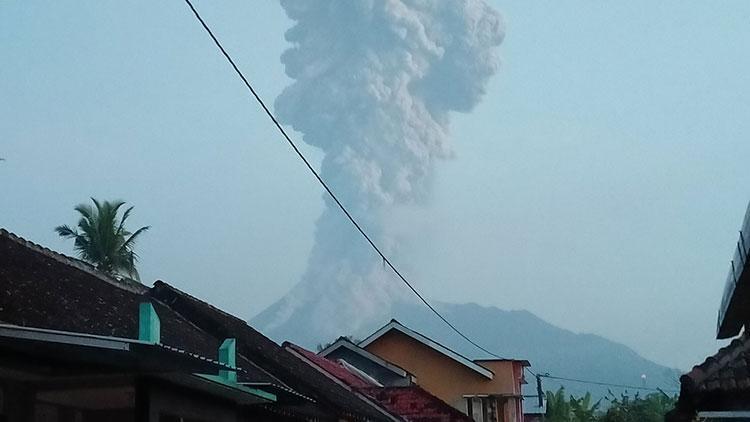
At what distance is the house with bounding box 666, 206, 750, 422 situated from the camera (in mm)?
7422

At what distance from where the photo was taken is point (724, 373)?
26.7 feet

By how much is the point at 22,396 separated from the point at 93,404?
146 centimetres

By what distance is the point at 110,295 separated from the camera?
41.2 feet

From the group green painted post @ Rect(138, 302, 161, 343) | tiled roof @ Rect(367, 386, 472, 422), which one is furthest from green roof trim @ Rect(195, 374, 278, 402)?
tiled roof @ Rect(367, 386, 472, 422)

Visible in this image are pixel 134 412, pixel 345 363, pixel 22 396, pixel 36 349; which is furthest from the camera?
pixel 345 363

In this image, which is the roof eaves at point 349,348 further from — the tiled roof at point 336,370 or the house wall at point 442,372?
the house wall at point 442,372

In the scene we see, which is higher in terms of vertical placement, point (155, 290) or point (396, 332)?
point (396, 332)

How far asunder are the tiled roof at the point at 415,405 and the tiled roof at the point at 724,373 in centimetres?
1866

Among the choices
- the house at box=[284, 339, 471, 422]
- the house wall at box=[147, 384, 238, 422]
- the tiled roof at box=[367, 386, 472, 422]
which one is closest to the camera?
the house wall at box=[147, 384, 238, 422]

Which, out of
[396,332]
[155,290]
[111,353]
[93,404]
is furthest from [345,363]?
[111,353]

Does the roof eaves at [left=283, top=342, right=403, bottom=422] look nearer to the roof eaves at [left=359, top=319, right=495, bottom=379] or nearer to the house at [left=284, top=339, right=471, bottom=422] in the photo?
the house at [left=284, top=339, right=471, bottom=422]

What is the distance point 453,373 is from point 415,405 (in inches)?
378

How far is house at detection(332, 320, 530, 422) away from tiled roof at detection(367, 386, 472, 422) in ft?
27.8

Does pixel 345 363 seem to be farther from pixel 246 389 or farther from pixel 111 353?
pixel 111 353
